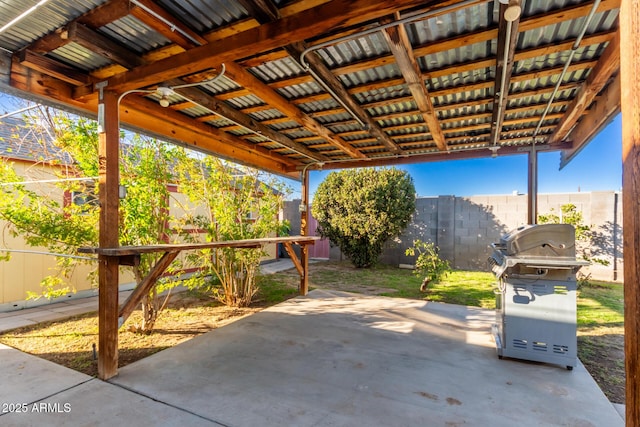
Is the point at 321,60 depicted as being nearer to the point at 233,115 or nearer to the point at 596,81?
Answer: the point at 233,115

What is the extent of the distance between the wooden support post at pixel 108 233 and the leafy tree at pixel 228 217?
5.44 ft

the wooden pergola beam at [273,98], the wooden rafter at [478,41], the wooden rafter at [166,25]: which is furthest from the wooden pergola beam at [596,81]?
the wooden rafter at [166,25]

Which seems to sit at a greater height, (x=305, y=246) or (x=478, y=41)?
(x=478, y=41)

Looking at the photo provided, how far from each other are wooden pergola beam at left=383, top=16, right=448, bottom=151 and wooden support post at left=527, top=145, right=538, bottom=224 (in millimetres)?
2013

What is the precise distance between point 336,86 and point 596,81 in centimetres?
222

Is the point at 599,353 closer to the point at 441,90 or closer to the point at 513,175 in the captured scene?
the point at 441,90

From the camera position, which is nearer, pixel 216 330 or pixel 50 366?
pixel 50 366

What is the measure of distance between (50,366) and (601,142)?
42.2ft

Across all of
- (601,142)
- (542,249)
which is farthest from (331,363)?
(601,142)

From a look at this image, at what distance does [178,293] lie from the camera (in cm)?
600

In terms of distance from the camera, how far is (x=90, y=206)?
3963 millimetres

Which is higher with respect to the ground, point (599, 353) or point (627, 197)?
point (627, 197)

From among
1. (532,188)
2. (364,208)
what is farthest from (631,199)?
(364,208)

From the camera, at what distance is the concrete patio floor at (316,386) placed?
2.15 m
